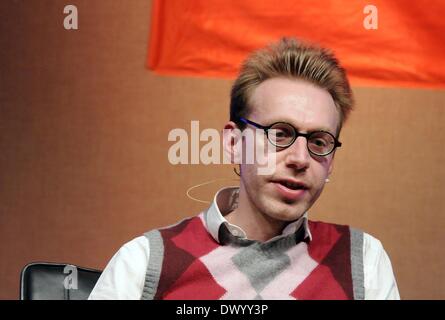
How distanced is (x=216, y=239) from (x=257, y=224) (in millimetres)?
104

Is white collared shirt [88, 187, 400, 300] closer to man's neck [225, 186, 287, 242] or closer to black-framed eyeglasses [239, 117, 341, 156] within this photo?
man's neck [225, 186, 287, 242]

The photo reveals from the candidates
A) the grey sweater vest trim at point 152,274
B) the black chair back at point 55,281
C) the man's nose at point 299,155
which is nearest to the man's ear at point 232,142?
the man's nose at point 299,155

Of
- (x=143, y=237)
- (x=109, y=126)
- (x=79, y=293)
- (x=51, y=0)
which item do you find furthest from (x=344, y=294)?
(x=51, y=0)

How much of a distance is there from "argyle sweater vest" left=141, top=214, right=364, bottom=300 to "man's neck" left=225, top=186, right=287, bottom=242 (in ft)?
0.09

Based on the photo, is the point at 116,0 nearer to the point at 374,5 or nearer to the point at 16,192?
the point at 16,192

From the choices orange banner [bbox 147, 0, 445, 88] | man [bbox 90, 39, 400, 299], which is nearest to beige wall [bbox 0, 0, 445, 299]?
orange banner [bbox 147, 0, 445, 88]

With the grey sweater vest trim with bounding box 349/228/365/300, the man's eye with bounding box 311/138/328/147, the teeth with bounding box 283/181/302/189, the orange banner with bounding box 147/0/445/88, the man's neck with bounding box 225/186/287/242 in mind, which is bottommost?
the grey sweater vest trim with bounding box 349/228/365/300

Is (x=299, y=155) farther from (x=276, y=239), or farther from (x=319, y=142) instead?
(x=276, y=239)

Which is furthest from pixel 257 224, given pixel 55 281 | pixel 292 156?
pixel 55 281

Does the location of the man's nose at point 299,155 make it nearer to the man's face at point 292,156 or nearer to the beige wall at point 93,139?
the man's face at point 292,156

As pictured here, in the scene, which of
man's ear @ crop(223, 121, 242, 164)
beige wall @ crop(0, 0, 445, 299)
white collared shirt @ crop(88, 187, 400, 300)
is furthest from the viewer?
beige wall @ crop(0, 0, 445, 299)

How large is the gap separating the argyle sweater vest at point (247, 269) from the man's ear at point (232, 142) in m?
0.19

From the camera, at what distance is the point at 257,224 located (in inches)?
57.2

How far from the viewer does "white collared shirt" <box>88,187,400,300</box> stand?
1.37m
